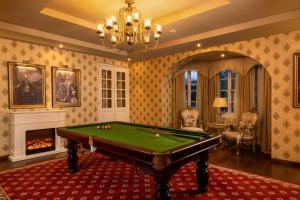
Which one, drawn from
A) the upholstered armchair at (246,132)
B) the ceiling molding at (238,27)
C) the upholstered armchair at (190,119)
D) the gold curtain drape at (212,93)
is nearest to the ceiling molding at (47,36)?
the ceiling molding at (238,27)

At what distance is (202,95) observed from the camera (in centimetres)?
707

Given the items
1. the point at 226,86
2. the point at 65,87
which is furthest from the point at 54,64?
the point at 226,86

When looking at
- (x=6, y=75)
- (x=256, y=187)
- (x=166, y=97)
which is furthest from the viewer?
(x=166, y=97)

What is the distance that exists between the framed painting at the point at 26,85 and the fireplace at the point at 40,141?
0.68 metres

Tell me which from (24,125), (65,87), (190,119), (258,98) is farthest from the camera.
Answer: (190,119)

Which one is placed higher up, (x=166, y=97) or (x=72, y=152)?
(x=166, y=97)

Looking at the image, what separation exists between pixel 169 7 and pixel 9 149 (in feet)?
15.8

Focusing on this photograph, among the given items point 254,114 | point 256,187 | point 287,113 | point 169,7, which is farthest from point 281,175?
point 169,7

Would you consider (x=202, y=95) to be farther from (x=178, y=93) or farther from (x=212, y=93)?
(x=178, y=93)

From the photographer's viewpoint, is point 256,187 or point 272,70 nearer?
point 256,187

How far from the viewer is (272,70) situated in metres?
4.30

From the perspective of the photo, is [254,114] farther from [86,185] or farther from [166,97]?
[86,185]

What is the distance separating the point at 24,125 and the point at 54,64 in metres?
1.80

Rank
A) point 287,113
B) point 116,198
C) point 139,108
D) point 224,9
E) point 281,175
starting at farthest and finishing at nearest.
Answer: point 139,108 < point 287,113 < point 281,175 < point 224,9 < point 116,198
